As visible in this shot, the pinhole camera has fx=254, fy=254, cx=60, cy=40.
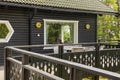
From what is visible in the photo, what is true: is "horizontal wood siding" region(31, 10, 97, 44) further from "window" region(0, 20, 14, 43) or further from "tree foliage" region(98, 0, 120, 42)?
"tree foliage" region(98, 0, 120, 42)

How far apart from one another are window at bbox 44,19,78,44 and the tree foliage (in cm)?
1043

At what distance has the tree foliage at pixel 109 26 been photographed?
23.7 metres

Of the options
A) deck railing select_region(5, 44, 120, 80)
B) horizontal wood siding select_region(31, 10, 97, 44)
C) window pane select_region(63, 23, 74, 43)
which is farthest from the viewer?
window pane select_region(63, 23, 74, 43)

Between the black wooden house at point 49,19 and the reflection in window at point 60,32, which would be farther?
the reflection in window at point 60,32

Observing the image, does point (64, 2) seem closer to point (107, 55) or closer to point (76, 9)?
point (76, 9)

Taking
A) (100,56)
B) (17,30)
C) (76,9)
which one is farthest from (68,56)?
(76,9)

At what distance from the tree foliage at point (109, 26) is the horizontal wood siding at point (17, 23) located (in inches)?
540

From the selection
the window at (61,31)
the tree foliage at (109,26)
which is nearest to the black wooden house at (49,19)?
the window at (61,31)

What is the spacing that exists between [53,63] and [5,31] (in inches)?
179

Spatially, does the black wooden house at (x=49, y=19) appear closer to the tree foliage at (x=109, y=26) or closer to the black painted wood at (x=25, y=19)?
the black painted wood at (x=25, y=19)

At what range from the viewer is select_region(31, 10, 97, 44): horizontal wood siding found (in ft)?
36.2

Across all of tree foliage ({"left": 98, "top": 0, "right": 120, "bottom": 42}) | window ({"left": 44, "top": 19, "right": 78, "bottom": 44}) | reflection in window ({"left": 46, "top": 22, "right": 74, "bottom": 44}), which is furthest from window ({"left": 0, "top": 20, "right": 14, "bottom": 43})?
tree foliage ({"left": 98, "top": 0, "right": 120, "bottom": 42})

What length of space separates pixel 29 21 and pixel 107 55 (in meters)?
3.66

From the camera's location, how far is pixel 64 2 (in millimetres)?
12047
